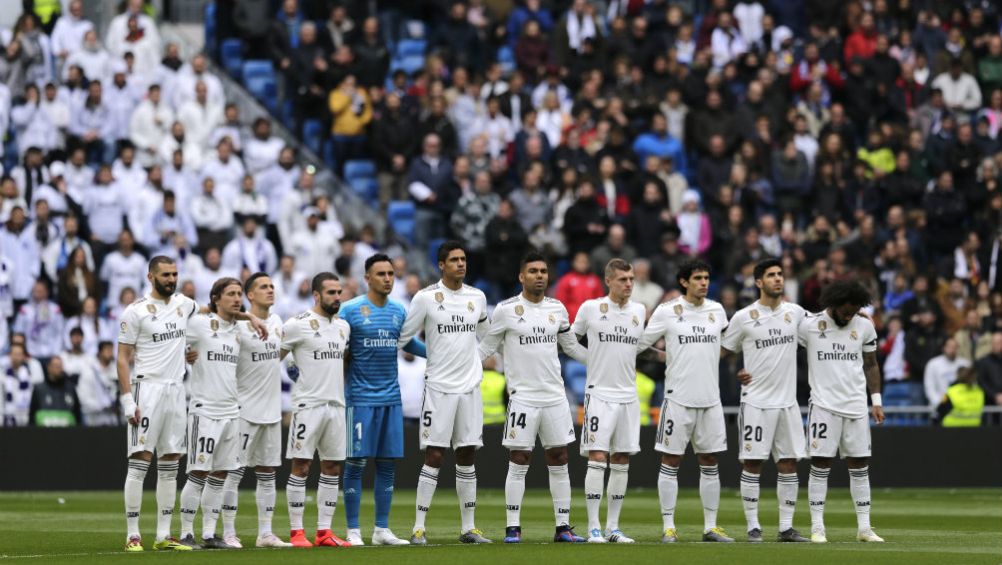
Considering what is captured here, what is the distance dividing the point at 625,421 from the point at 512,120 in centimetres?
1591

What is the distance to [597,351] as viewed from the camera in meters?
20.1

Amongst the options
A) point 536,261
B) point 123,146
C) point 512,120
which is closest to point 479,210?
point 512,120

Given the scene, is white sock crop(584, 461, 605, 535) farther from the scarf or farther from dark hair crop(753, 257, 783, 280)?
the scarf

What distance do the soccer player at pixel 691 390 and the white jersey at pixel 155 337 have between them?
4909 millimetres

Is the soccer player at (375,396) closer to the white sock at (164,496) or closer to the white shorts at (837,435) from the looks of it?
the white sock at (164,496)

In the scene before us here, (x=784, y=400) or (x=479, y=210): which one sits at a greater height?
(x=479, y=210)

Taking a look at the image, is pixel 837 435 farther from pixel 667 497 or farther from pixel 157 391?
pixel 157 391

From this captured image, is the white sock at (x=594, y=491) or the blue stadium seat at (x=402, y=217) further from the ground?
the blue stadium seat at (x=402, y=217)

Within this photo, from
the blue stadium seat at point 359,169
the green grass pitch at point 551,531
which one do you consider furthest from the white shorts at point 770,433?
the blue stadium seat at point 359,169

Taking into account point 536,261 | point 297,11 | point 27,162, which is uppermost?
point 297,11

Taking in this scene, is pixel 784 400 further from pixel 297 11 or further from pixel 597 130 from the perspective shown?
pixel 297 11

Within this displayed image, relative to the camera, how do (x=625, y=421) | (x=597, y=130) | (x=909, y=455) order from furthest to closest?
(x=597, y=130) → (x=909, y=455) → (x=625, y=421)

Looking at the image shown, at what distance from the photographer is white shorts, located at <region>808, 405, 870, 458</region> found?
2023 centimetres

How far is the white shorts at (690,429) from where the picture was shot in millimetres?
20094
